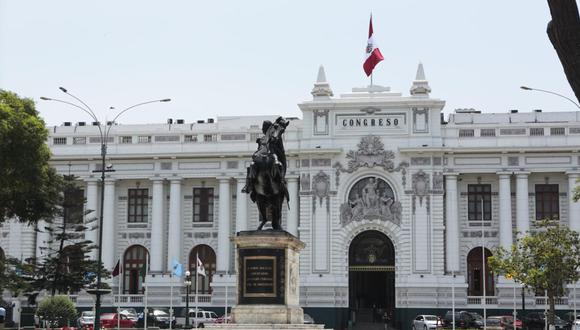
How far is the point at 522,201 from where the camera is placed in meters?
69.1

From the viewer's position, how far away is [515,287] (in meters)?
66.1

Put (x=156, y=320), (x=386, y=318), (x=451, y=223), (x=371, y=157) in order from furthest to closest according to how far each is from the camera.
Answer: (x=371, y=157), (x=451, y=223), (x=386, y=318), (x=156, y=320)

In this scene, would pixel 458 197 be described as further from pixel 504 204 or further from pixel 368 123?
pixel 368 123

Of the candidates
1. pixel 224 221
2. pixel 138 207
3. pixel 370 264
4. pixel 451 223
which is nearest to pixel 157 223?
pixel 138 207

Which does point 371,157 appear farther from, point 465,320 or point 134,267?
point 134,267

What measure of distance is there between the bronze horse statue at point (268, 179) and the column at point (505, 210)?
42.8 meters

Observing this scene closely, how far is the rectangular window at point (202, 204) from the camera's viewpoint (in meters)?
73.8

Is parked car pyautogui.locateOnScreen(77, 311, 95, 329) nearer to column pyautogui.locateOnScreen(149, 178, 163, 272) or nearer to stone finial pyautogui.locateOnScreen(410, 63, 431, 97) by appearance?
column pyautogui.locateOnScreen(149, 178, 163, 272)

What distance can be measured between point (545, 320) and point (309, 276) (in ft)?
56.8

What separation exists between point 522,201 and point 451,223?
17.1 feet

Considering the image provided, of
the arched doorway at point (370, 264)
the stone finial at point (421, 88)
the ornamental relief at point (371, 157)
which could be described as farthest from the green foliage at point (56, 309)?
the stone finial at point (421, 88)

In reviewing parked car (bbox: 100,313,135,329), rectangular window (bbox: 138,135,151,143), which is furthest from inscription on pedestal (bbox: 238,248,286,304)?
rectangular window (bbox: 138,135,151,143)

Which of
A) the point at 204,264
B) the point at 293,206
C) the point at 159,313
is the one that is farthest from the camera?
the point at 204,264

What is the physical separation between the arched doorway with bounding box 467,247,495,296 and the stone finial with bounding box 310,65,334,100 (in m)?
15.4
